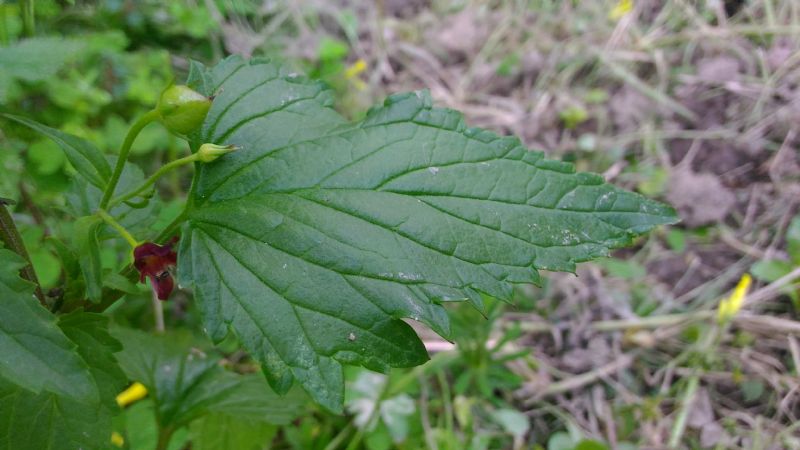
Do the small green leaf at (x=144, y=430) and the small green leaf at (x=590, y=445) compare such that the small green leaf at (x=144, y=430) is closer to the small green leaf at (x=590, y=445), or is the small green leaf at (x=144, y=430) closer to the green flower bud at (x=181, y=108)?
the green flower bud at (x=181, y=108)

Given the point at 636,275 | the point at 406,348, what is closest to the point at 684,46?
the point at 636,275

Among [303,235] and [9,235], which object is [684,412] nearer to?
[303,235]

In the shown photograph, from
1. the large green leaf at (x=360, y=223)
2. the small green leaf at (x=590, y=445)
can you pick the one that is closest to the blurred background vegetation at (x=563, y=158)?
the small green leaf at (x=590, y=445)

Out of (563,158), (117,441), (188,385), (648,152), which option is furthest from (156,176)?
(648,152)

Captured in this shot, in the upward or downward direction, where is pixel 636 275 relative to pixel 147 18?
downward

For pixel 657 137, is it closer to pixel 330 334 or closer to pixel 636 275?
pixel 636 275
